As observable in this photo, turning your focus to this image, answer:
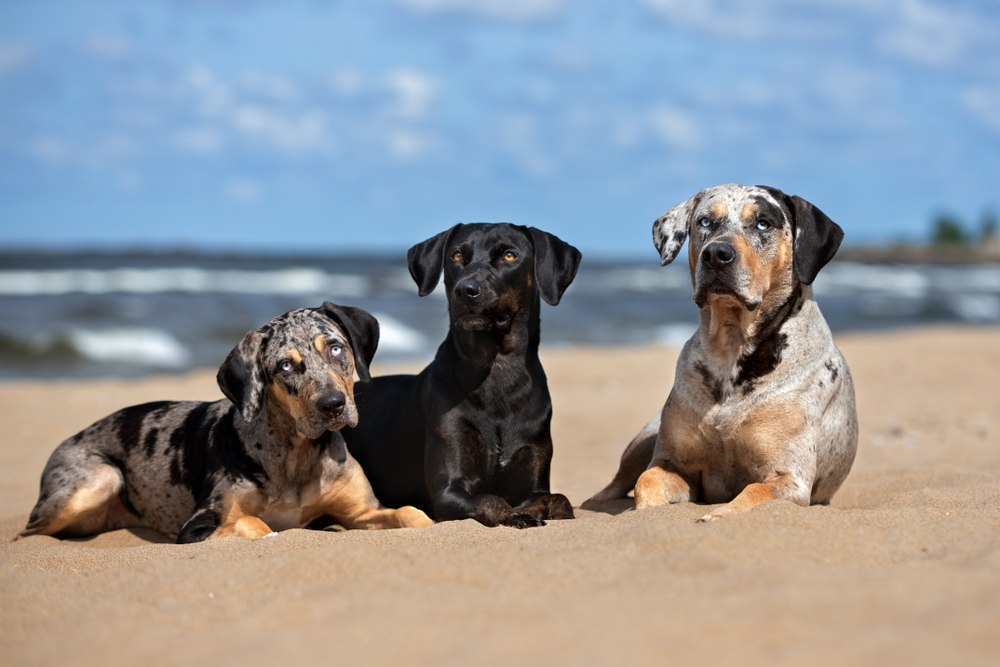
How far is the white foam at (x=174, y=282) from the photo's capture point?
110 ft

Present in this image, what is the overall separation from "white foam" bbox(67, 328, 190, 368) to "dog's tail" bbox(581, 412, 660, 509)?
43.6ft

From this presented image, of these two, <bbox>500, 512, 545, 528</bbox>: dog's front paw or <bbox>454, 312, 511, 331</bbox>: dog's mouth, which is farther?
<bbox>454, 312, 511, 331</bbox>: dog's mouth

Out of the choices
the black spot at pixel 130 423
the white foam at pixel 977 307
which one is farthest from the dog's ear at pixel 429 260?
the white foam at pixel 977 307

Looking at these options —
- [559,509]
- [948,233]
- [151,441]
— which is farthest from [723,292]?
[948,233]

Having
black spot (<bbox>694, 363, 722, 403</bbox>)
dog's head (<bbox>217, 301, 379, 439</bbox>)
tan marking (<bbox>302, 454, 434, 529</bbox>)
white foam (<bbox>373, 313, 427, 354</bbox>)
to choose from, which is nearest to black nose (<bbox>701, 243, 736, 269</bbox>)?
black spot (<bbox>694, 363, 722, 403</bbox>)

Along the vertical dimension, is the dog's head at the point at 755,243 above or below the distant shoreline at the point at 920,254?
above

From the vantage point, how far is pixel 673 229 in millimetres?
7105

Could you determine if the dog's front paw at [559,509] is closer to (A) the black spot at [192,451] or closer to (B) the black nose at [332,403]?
(B) the black nose at [332,403]

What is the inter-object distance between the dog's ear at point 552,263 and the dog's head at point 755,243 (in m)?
0.59

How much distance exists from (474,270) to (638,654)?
3.41 m

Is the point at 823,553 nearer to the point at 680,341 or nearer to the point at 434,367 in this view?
the point at 434,367

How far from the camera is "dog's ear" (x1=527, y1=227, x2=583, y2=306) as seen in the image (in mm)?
6883

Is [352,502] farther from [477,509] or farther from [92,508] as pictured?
[92,508]

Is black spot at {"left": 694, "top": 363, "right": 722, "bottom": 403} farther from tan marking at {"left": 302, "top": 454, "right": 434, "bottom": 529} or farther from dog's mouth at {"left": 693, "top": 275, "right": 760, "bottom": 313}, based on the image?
tan marking at {"left": 302, "top": 454, "right": 434, "bottom": 529}
